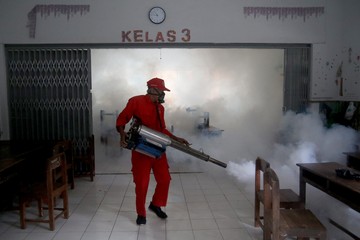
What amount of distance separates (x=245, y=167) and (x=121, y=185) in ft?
7.35

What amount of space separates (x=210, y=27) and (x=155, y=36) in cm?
97

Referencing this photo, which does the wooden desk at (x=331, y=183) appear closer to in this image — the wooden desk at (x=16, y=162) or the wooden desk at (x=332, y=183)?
the wooden desk at (x=332, y=183)

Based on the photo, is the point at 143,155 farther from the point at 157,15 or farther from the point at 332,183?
the point at 157,15

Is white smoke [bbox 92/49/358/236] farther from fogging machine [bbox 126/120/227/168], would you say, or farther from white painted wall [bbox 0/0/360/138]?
fogging machine [bbox 126/120/227/168]

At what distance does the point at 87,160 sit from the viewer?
5.38 metres

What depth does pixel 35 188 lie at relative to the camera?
11.5 ft

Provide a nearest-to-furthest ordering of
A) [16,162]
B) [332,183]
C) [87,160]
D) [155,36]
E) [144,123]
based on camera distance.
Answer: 1. [332,183]
2. [16,162]
3. [144,123]
4. [87,160]
5. [155,36]

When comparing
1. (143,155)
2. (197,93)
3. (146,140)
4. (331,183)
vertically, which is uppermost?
(197,93)

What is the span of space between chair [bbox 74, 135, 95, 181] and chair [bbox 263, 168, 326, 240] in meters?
3.47

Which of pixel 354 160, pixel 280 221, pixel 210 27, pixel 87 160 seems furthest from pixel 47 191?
pixel 210 27

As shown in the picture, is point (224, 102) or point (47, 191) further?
point (224, 102)

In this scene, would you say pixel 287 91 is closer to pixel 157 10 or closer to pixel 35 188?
pixel 157 10

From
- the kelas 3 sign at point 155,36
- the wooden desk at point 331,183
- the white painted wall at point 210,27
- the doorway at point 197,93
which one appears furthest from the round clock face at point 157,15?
the wooden desk at point 331,183

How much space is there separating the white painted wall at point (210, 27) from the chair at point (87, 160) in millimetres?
1406
